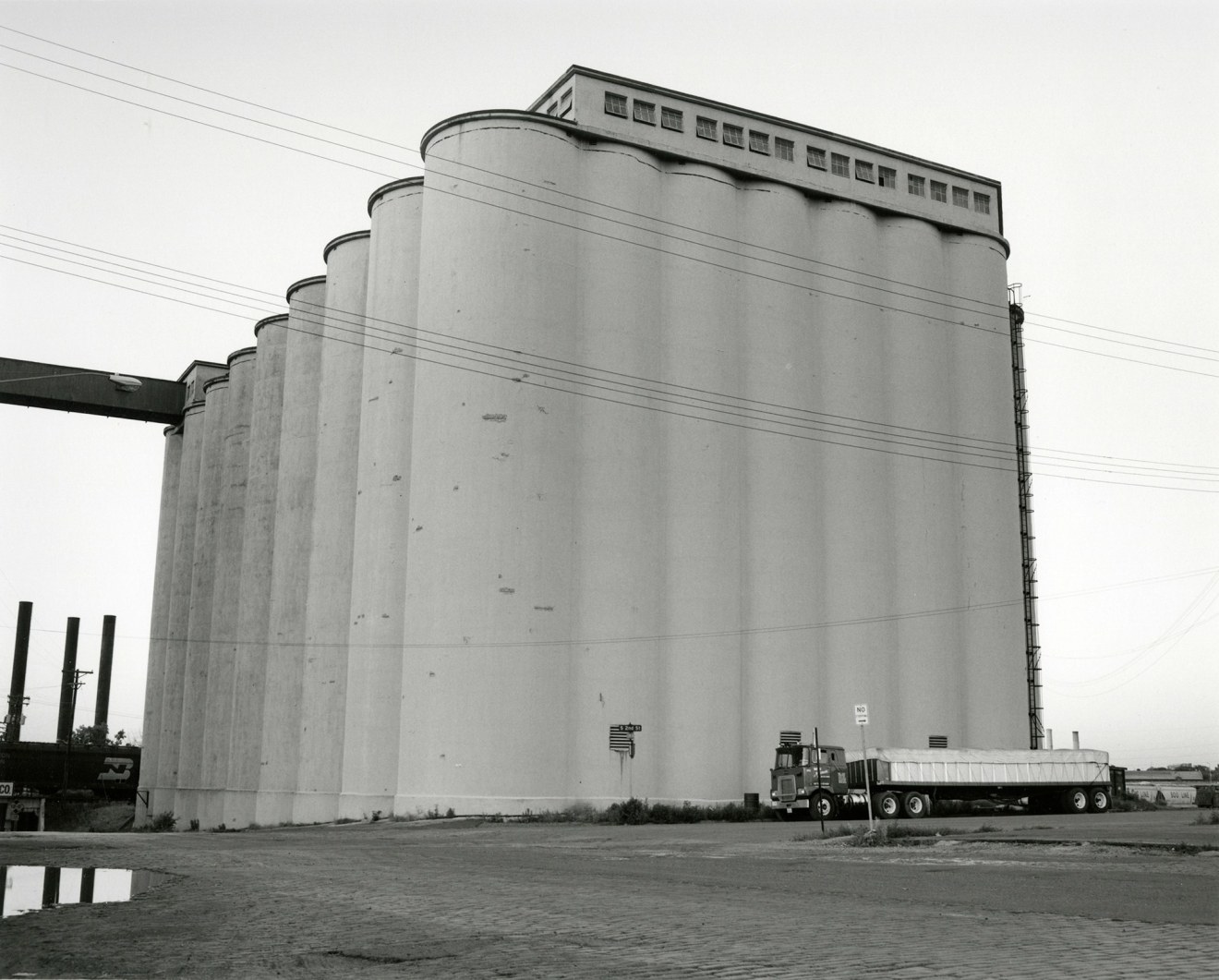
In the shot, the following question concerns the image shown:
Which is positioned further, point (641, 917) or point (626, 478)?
point (626, 478)

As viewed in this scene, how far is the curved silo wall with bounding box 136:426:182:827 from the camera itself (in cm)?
6919

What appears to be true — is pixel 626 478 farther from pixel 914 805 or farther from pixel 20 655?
pixel 20 655

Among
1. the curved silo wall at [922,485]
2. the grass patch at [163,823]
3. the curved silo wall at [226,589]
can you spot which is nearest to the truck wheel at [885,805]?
the curved silo wall at [922,485]

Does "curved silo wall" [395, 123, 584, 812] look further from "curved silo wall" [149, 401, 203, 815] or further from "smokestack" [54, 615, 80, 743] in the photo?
"smokestack" [54, 615, 80, 743]

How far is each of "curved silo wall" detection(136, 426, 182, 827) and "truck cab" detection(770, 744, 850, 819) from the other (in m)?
40.8

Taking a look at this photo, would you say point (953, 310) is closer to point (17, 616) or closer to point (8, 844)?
point (8, 844)

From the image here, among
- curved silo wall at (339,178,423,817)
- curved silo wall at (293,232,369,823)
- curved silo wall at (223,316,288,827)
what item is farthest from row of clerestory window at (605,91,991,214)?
curved silo wall at (223,316,288,827)

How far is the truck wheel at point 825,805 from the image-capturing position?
122 feet

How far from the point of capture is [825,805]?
37.2 meters

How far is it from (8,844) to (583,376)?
25.1m

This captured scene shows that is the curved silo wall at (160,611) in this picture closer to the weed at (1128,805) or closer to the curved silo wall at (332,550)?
the curved silo wall at (332,550)

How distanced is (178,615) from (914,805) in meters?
43.9

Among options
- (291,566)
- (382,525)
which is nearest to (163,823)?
(291,566)

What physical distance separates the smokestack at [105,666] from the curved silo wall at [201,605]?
121ft
